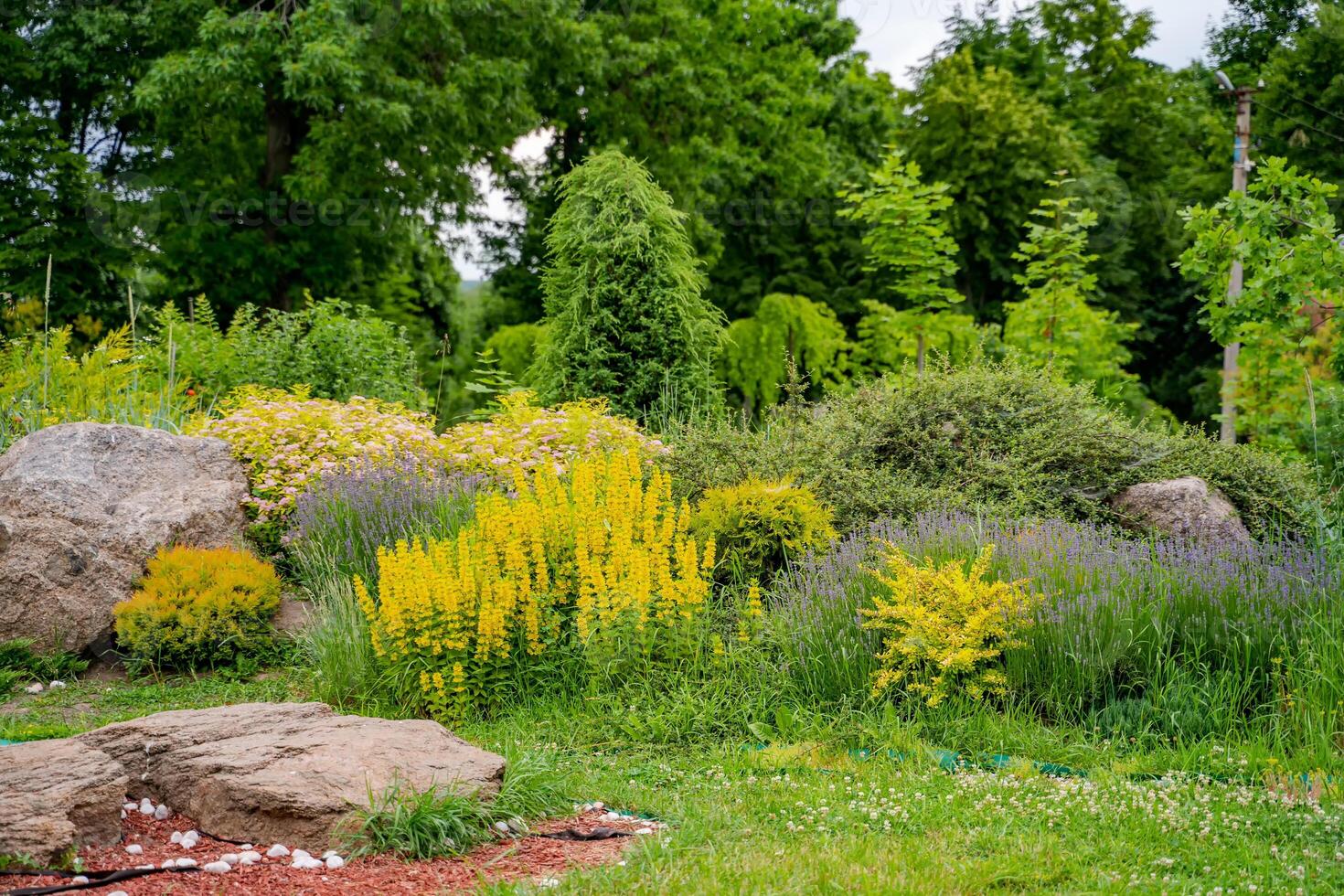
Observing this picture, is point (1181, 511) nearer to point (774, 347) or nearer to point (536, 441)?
point (536, 441)

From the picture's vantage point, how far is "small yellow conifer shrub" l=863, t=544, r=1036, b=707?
5.09 meters

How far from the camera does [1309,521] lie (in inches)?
274

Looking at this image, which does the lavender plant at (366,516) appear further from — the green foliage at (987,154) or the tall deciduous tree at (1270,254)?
the green foliage at (987,154)

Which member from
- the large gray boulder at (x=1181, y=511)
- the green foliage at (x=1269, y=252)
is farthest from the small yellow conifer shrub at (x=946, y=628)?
the green foliage at (x=1269, y=252)

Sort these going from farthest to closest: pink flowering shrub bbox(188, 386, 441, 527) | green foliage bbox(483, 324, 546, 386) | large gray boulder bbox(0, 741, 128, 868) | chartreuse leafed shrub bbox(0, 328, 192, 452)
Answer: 1. green foliage bbox(483, 324, 546, 386)
2. chartreuse leafed shrub bbox(0, 328, 192, 452)
3. pink flowering shrub bbox(188, 386, 441, 527)
4. large gray boulder bbox(0, 741, 128, 868)

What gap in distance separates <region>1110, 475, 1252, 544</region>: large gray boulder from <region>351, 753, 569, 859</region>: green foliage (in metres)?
4.53

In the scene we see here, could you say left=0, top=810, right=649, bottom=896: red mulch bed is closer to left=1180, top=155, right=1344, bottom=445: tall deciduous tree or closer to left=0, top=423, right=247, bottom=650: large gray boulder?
left=0, top=423, right=247, bottom=650: large gray boulder

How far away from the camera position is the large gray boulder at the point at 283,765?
12.5 ft

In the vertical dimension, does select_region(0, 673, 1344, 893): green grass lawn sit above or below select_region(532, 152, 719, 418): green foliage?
below

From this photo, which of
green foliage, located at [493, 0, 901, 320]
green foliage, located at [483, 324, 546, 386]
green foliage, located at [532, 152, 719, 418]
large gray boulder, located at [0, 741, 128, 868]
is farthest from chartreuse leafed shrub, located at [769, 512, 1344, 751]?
green foliage, located at [483, 324, 546, 386]

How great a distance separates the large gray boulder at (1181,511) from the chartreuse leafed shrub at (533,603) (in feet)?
9.76

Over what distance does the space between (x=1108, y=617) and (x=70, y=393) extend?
27.1ft

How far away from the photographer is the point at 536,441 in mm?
8703

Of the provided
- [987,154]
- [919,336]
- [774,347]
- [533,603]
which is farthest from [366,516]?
[987,154]
